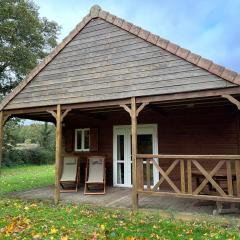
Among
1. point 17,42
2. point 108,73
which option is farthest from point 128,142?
point 17,42

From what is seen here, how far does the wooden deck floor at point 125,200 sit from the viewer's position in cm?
723

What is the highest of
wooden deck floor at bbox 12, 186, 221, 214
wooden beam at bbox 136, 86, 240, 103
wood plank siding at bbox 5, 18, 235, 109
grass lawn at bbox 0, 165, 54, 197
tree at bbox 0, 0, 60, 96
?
tree at bbox 0, 0, 60, 96

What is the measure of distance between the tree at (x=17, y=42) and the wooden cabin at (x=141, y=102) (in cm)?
1240

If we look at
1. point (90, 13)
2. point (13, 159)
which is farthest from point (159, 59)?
point (13, 159)

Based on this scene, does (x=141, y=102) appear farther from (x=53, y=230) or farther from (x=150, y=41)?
(x=53, y=230)

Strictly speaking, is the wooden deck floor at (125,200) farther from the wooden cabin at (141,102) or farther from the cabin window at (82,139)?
the cabin window at (82,139)

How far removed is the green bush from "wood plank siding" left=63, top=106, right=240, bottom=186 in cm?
1468

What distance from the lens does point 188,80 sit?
6.88 meters

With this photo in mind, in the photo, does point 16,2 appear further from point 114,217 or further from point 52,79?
point 114,217

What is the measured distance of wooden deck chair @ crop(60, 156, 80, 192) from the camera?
10109mm

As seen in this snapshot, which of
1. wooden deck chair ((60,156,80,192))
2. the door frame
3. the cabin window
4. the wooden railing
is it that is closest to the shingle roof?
Answer: the wooden railing

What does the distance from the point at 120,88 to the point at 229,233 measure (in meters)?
4.15

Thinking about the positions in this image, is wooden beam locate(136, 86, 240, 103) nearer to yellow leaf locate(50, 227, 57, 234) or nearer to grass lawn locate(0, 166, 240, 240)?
grass lawn locate(0, 166, 240, 240)

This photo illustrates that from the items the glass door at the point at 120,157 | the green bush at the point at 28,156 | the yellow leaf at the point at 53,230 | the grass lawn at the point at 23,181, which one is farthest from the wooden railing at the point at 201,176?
the green bush at the point at 28,156
